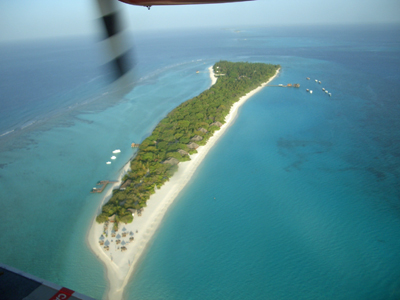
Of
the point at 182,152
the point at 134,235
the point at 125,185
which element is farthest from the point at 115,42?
the point at 182,152

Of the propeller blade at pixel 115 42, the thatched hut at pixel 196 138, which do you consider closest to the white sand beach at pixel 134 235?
the thatched hut at pixel 196 138

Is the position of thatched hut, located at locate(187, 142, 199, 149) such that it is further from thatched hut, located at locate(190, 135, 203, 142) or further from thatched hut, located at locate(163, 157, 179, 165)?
thatched hut, located at locate(163, 157, 179, 165)

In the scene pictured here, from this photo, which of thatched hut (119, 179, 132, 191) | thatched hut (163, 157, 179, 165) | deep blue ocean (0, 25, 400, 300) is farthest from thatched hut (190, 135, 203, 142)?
thatched hut (119, 179, 132, 191)

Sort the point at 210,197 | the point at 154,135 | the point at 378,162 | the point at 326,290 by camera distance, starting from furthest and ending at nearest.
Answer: the point at 154,135
the point at 378,162
the point at 210,197
the point at 326,290

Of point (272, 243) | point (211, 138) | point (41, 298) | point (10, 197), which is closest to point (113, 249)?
point (41, 298)

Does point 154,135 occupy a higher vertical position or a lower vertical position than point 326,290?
lower

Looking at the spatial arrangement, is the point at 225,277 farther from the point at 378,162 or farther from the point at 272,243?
the point at 378,162
